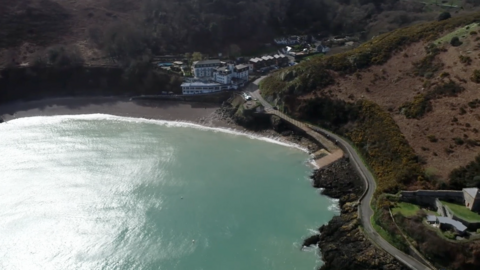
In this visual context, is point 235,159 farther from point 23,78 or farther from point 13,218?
point 23,78

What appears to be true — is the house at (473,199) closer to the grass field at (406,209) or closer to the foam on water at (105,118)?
the grass field at (406,209)

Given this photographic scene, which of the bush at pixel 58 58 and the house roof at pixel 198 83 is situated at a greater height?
the bush at pixel 58 58

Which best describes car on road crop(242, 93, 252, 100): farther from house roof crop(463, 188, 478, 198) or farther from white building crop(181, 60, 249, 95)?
house roof crop(463, 188, 478, 198)

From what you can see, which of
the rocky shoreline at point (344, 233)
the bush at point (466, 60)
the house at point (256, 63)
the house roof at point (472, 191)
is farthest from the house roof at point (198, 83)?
the house roof at point (472, 191)

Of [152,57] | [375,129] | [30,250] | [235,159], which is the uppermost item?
[152,57]

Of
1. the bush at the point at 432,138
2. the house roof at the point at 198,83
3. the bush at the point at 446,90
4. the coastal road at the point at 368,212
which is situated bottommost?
the coastal road at the point at 368,212

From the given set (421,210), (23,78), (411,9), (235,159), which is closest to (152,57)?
(23,78)

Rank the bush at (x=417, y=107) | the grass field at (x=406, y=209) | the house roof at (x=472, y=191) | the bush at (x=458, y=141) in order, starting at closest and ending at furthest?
the house roof at (x=472, y=191)
the grass field at (x=406, y=209)
the bush at (x=458, y=141)
the bush at (x=417, y=107)
